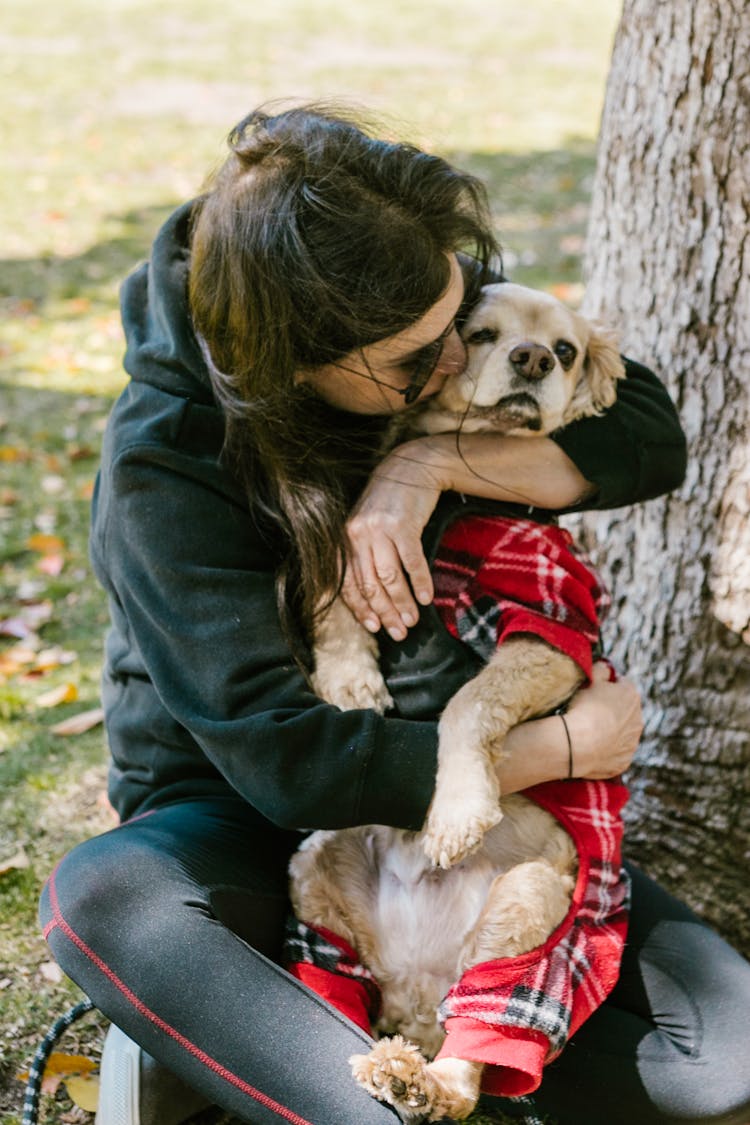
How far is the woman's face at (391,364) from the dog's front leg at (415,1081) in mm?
1242

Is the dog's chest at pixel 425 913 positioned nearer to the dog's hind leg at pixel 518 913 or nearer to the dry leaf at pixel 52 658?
the dog's hind leg at pixel 518 913

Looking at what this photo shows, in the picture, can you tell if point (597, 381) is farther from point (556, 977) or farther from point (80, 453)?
point (80, 453)

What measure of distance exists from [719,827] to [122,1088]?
159 cm

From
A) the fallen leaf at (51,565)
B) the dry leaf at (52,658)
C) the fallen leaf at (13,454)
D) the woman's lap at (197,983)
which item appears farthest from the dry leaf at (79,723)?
the fallen leaf at (13,454)

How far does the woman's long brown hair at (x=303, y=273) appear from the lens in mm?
2223

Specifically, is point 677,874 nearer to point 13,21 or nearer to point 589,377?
point 589,377

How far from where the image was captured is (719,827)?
10.0 feet

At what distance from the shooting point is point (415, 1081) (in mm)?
2080

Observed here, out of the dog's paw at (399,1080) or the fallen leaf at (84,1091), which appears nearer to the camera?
the dog's paw at (399,1080)

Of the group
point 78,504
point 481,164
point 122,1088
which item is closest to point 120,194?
point 481,164

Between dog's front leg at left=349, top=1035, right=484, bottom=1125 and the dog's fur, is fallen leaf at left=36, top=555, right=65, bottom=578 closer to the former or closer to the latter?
the dog's fur

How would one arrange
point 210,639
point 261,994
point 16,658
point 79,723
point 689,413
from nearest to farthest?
point 261,994 < point 210,639 < point 689,413 < point 79,723 < point 16,658

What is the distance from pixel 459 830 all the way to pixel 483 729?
0.67 ft

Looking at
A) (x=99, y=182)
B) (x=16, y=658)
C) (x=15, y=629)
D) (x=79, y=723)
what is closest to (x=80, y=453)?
(x=15, y=629)
